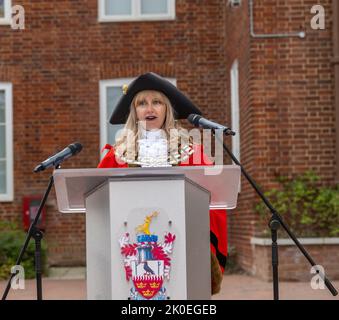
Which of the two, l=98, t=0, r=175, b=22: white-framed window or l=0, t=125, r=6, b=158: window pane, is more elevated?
l=98, t=0, r=175, b=22: white-framed window

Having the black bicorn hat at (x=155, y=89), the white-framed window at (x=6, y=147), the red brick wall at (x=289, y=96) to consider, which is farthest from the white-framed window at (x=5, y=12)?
the black bicorn hat at (x=155, y=89)

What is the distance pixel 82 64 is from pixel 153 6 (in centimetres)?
154

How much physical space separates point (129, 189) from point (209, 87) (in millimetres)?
9862

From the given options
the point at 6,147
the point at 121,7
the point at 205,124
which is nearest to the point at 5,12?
the point at 121,7

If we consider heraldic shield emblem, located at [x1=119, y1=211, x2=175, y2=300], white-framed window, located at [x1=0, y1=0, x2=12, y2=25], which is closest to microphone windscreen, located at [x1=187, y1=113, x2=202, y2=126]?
heraldic shield emblem, located at [x1=119, y1=211, x2=175, y2=300]

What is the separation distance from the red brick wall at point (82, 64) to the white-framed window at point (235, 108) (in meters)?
0.60

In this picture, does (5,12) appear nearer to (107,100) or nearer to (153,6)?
(107,100)

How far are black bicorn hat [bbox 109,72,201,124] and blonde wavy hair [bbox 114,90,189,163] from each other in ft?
0.09

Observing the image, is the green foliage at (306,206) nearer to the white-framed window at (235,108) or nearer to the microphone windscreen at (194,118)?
the white-framed window at (235,108)

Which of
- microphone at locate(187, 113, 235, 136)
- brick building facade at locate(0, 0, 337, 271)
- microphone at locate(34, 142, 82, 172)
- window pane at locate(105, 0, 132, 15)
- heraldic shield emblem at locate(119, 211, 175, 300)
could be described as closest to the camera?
heraldic shield emblem at locate(119, 211, 175, 300)

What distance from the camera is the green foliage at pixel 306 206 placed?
31.5 ft

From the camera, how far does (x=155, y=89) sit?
12.6 feet

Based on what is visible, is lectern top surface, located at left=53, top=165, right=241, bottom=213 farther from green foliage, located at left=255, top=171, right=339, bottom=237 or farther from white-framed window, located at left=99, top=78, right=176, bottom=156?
→ white-framed window, located at left=99, top=78, right=176, bottom=156

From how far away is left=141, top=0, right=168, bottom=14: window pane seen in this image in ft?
41.9
